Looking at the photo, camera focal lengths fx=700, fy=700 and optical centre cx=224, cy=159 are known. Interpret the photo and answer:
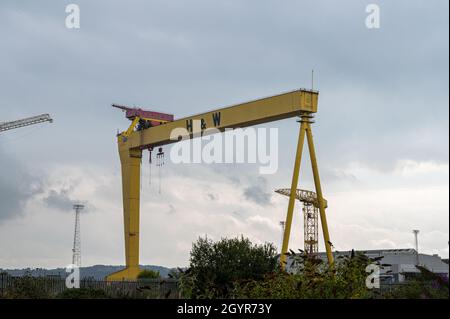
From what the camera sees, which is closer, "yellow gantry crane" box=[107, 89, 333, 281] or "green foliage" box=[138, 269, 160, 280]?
"yellow gantry crane" box=[107, 89, 333, 281]

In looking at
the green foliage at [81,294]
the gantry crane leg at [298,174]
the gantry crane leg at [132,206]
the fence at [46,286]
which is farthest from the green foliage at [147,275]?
the green foliage at [81,294]

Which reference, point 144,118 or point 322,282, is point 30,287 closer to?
point 322,282

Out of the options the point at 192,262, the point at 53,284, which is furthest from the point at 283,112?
the point at 53,284

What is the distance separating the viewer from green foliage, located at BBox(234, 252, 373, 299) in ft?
49.5

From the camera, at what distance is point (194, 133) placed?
142ft

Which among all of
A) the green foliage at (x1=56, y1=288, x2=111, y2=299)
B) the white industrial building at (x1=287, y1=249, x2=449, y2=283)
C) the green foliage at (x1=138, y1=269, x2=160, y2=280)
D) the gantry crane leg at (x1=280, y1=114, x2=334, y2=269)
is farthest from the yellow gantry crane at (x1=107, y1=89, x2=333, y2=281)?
the white industrial building at (x1=287, y1=249, x2=449, y2=283)

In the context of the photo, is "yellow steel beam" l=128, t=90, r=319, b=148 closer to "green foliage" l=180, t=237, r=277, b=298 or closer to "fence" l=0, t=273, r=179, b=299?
"green foliage" l=180, t=237, r=277, b=298

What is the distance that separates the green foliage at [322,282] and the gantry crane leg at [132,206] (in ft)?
112

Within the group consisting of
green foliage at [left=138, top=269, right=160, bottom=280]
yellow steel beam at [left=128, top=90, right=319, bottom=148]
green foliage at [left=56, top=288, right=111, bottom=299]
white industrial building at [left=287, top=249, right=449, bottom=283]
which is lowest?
green foliage at [left=56, top=288, right=111, bottom=299]

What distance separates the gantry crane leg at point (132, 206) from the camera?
4978cm

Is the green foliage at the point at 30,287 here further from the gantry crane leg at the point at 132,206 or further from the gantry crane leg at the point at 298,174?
the gantry crane leg at the point at 132,206

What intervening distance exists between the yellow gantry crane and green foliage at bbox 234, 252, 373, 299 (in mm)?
12165

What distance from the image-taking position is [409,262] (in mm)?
66312
